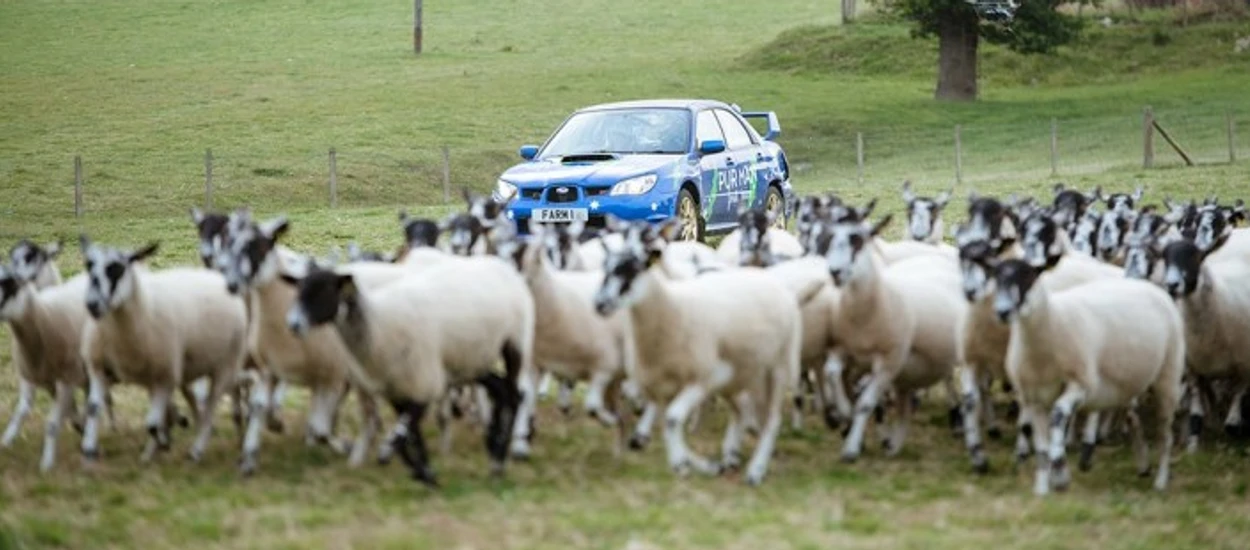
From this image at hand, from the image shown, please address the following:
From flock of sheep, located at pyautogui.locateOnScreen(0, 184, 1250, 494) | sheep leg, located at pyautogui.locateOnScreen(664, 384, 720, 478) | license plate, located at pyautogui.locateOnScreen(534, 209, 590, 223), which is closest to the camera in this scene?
sheep leg, located at pyautogui.locateOnScreen(664, 384, 720, 478)

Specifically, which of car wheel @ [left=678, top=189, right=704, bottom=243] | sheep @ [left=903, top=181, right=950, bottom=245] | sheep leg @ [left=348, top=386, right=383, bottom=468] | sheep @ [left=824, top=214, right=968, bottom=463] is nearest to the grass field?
sheep leg @ [left=348, top=386, right=383, bottom=468]

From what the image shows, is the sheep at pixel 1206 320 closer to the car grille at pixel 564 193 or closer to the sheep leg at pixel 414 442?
the sheep leg at pixel 414 442

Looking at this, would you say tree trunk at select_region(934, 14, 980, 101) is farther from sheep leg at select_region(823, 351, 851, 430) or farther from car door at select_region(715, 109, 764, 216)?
sheep leg at select_region(823, 351, 851, 430)

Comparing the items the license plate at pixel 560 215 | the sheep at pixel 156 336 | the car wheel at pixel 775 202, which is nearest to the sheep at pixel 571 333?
the sheep at pixel 156 336

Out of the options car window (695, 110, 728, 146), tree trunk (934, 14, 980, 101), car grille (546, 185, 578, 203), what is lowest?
car grille (546, 185, 578, 203)

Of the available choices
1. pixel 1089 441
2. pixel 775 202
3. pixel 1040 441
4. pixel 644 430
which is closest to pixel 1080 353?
pixel 1040 441

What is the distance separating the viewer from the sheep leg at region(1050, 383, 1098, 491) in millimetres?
12391

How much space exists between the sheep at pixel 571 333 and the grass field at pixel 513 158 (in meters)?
0.45

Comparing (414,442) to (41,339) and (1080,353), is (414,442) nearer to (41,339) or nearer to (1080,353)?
(41,339)

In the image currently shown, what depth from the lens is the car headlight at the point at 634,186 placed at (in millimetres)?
21828

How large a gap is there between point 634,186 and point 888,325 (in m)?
8.67

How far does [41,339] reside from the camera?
13.1m

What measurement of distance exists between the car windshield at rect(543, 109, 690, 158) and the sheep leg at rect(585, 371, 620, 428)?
31.9ft

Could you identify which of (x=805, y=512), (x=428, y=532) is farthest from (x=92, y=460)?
(x=805, y=512)
